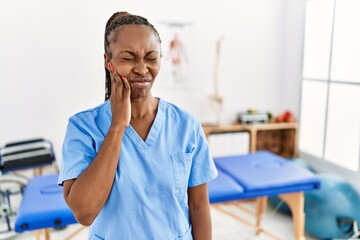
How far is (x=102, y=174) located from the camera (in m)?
0.78

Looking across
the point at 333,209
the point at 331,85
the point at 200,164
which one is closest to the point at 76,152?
the point at 200,164

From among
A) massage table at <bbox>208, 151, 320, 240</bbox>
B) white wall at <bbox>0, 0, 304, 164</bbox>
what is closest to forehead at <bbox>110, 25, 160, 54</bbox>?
massage table at <bbox>208, 151, 320, 240</bbox>

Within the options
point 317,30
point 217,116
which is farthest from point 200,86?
point 317,30

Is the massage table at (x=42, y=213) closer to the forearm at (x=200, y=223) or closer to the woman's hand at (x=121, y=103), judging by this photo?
the forearm at (x=200, y=223)

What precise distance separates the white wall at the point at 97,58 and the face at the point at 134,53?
1.54m

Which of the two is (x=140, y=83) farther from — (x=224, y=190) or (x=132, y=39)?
(x=224, y=190)

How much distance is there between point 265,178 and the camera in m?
2.09

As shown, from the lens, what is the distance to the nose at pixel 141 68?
0.81 meters

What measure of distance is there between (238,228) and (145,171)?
6.74ft

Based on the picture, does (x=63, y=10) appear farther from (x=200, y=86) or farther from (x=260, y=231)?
(x=260, y=231)

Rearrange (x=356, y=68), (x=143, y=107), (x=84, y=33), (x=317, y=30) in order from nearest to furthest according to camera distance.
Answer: (x=143, y=107)
(x=356, y=68)
(x=317, y=30)
(x=84, y=33)

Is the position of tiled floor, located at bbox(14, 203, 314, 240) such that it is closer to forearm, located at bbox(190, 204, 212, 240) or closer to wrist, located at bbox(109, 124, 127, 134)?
forearm, located at bbox(190, 204, 212, 240)

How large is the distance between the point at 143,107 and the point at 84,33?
2.09 m

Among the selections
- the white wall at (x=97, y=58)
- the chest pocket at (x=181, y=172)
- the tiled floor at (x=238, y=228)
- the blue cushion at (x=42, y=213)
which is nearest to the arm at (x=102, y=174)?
the chest pocket at (x=181, y=172)
